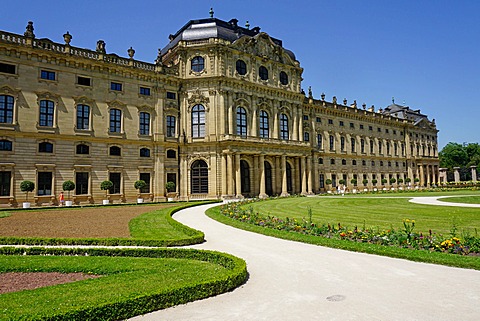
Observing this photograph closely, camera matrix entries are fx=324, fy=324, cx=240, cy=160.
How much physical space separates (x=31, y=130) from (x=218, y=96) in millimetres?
22419

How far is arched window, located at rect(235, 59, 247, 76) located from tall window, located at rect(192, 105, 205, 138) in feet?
26.4

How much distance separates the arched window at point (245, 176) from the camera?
157 ft

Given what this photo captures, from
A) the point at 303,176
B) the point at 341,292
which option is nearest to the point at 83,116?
the point at 303,176

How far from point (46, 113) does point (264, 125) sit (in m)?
28.6

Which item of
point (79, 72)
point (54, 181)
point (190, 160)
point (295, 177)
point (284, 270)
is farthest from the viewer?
point (295, 177)

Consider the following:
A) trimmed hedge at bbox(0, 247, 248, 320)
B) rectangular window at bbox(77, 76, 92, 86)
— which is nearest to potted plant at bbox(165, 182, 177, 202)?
rectangular window at bbox(77, 76, 92, 86)

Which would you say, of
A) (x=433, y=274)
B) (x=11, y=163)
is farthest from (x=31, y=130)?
(x=433, y=274)

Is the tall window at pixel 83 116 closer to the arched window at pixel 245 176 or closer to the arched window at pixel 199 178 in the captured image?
the arched window at pixel 199 178

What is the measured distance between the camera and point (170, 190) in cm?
4203

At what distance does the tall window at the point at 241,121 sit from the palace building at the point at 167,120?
A: 5.8 inches

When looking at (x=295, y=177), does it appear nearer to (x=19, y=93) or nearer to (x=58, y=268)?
(x=19, y=93)

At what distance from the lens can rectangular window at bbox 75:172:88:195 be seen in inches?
1407

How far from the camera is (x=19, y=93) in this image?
1304 inches

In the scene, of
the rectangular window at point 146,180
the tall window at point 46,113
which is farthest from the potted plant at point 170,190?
the tall window at point 46,113
